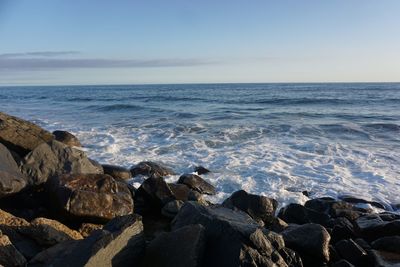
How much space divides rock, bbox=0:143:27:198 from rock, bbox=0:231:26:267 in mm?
1900

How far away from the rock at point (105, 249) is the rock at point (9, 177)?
7.07ft

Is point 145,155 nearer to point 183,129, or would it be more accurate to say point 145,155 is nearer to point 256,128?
point 183,129

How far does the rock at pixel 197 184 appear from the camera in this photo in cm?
839

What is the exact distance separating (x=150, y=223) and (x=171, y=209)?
39 centimetres

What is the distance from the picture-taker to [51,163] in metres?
7.35

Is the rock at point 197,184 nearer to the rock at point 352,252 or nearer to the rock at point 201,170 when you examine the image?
the rock at point 201,170

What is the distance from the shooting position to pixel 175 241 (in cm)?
398

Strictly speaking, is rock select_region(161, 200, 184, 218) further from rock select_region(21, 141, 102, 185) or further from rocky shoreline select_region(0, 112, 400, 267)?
rock select_region(21, 141, 102, 185)

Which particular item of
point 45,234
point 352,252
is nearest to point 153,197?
point 45,234

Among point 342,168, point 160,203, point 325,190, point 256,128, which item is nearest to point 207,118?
point 256,128

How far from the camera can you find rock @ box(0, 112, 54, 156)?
8.55 metres

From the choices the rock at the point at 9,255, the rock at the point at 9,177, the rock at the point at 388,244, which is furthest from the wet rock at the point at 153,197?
the rock at the point at 388,244

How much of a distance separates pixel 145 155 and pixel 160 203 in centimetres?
506

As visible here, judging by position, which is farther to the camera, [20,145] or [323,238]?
[20,145]
